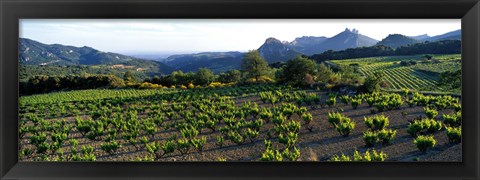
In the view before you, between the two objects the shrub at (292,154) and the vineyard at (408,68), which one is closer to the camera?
the shrub at (292,154)

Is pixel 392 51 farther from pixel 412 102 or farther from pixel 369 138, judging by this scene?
pixel 369 138

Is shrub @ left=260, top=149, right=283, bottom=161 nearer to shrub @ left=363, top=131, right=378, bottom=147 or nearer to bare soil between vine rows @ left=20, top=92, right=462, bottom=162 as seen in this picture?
bare soil between vine rows @ left=20, top=92, right=462, bottom=162

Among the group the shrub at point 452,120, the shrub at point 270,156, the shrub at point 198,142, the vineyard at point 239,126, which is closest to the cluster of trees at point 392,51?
the vineyard at point 239,126

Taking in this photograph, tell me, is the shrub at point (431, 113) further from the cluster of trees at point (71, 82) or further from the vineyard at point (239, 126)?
the cluster of trees at point (71, 82)

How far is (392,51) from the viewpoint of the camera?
39.0 feet

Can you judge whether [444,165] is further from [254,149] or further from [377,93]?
[377,93]

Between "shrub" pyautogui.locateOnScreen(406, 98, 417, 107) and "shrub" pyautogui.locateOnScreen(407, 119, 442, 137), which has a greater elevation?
"shrub" pyautogui.locateOnScreen(406, 98, 417, 107)

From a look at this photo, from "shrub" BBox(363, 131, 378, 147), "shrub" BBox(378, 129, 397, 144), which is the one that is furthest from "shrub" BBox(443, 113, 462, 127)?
"shrub" BBox(363, 131, 378, 147)

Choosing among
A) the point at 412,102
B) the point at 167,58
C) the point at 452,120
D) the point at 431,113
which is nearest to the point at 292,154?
the point at 452,120

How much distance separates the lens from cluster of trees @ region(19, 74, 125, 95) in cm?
806

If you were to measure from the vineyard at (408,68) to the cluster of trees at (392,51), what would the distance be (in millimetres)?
176

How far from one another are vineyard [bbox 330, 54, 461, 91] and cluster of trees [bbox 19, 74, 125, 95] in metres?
6.75

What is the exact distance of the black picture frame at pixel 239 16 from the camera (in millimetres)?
1550
